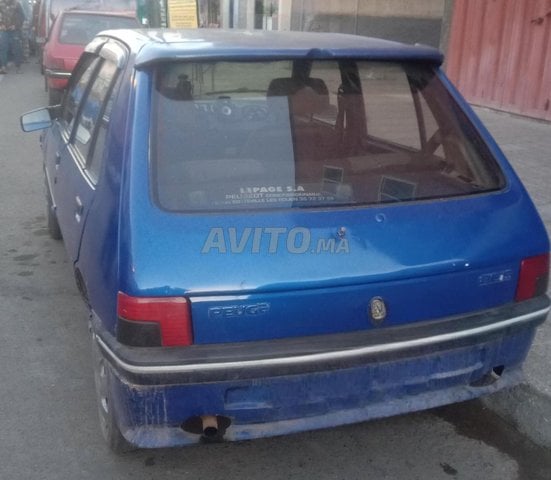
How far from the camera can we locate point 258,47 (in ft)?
9.73

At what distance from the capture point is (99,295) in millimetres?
2854

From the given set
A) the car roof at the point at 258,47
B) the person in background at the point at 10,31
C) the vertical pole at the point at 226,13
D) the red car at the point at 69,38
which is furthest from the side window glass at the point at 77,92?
the vertical pole at the point at 226,13

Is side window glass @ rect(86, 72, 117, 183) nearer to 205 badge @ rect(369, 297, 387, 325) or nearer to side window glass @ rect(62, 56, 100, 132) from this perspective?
side window glass @ rect(62, 56, 100, 132)

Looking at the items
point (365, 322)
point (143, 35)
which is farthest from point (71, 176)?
point (365, 322)

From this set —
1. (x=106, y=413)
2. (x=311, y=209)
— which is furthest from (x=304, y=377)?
(x=106, y=413)

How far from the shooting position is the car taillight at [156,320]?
2.48 meters

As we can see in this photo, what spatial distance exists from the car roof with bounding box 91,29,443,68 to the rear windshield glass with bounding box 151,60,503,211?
6cm

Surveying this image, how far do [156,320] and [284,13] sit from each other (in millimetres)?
16650

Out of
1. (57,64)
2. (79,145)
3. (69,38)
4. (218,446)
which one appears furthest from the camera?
(69,38)

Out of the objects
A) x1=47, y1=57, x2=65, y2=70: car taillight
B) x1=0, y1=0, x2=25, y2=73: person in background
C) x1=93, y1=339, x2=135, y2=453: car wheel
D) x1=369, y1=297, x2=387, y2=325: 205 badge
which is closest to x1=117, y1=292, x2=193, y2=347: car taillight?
x1=93, y1=339, x2=135, y2=453: car wheel

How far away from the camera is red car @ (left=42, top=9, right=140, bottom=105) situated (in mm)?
11000

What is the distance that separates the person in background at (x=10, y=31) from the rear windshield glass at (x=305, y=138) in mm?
16116

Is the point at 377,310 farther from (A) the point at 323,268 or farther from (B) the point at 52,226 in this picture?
(B) the point at 52,226

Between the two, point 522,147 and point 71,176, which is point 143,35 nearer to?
point 71,176
